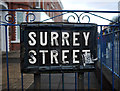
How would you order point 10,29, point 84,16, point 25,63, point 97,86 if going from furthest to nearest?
point 10,29, point 97,86, point 84,16, point 25,63

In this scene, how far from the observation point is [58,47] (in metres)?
2.13

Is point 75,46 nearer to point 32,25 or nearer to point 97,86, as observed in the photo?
point 32,25

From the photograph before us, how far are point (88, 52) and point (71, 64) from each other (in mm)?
329

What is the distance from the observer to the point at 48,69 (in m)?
2.10

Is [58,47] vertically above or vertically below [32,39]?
below

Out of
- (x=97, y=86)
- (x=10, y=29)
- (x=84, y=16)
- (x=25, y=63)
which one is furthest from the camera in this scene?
(x=10, y=29)

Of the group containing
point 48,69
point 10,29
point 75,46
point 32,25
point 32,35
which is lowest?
point 48,69

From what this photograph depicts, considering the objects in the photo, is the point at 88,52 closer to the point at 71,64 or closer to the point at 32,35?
the point at 71,64

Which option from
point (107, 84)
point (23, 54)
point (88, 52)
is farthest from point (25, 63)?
point (107, 84)

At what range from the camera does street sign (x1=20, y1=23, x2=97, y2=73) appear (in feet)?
6.86

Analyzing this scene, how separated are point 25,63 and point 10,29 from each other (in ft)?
45.0

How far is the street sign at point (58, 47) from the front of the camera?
6.86ft

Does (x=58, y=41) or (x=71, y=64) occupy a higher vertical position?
(x=58, y=41)

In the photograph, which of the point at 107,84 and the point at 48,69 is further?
the point at 107,84
